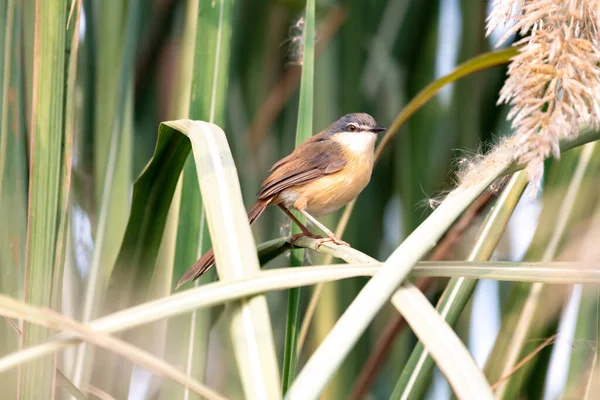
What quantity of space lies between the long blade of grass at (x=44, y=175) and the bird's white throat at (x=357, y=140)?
130 cm

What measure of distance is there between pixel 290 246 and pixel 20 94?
2.26 ft

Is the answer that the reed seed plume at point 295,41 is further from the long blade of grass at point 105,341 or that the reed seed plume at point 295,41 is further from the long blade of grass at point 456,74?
the long blade of grass at point 105,341

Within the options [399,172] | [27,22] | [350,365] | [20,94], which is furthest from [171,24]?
[350,365]

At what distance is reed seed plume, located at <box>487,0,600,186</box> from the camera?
0.79m

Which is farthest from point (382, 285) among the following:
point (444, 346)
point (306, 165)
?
point (306, 165)

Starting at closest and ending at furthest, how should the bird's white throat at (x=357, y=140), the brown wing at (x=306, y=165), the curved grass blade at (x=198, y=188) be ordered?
1. the curved grass blade at (x=198, y=188)
2. the brown wing at (x=306, y=165)
3. the bird's white throat at (x=357, y=140)

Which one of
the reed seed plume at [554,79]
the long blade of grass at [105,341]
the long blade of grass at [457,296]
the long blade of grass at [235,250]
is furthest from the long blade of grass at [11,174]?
the reed seed plume at [554,79]

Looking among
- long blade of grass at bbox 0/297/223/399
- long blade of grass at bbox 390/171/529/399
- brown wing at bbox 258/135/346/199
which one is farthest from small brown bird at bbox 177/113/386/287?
long blade of grass at bbox 0/297/223/399

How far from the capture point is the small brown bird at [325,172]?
6.48 feet

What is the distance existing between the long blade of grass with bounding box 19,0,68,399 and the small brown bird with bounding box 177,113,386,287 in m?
0.90

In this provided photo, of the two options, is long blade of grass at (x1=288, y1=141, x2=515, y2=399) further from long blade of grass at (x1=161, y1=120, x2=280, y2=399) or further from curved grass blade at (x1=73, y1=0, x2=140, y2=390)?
curved grass blade at (x1=73, y1=0, x2=140, y2=390)

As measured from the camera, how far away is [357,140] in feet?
7.45

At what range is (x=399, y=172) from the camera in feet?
6.51

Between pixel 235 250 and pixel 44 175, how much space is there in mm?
409
